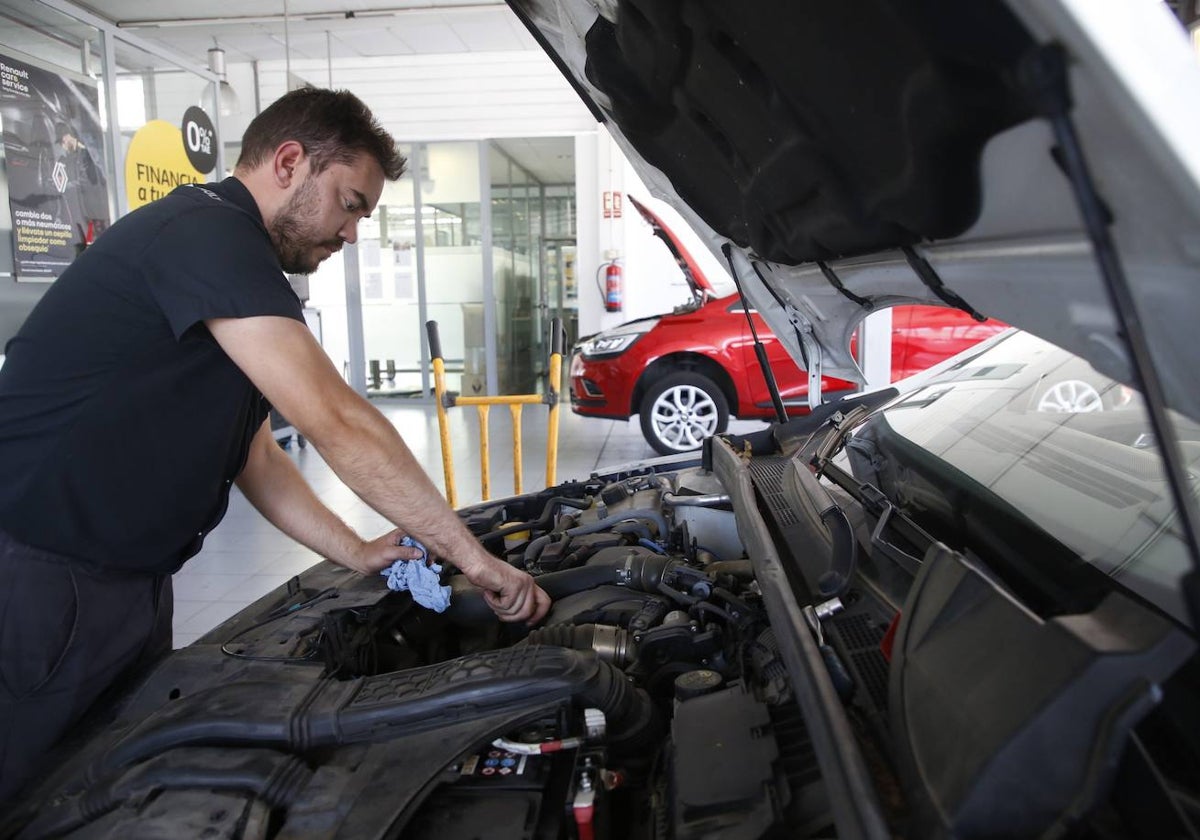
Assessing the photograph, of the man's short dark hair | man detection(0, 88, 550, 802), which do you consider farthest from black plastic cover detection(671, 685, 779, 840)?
the man's short dark hair

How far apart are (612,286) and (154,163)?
508cm

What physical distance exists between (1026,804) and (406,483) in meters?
1.14

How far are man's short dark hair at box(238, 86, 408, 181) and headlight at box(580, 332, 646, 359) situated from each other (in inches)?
184

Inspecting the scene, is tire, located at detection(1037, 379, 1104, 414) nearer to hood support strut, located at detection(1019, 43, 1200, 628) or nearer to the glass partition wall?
hood support strut, located at detection(1019, 43, 1200, 628)

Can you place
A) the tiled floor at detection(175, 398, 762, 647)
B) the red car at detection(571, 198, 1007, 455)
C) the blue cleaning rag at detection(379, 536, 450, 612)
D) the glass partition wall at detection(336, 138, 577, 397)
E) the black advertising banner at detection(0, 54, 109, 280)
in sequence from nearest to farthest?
the blue cleaning rag at detection(379, 536, 450, 612)
the tiled floor at detection(175, 398, 762, 647)
the black advertising banner at detection(0, 54, 109, 280)
the red car at detection(571, 198, 1007, 455)
the glass partition wall at detection(336, 138, 577, 397)

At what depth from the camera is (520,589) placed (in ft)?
5.24

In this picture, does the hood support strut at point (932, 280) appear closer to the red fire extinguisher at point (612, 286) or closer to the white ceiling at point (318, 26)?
the white ceiling at point (318, 26)

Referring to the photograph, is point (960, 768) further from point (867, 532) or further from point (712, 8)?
point (712, 8)

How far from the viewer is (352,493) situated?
4.92 m

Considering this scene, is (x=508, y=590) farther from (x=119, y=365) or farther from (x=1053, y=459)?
(x=1053, y=459)

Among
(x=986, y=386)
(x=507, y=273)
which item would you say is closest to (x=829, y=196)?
(x=986, y=386)

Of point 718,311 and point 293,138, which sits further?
point 718,311

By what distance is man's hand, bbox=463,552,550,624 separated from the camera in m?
1.56

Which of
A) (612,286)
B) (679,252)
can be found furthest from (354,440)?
(612,286)
